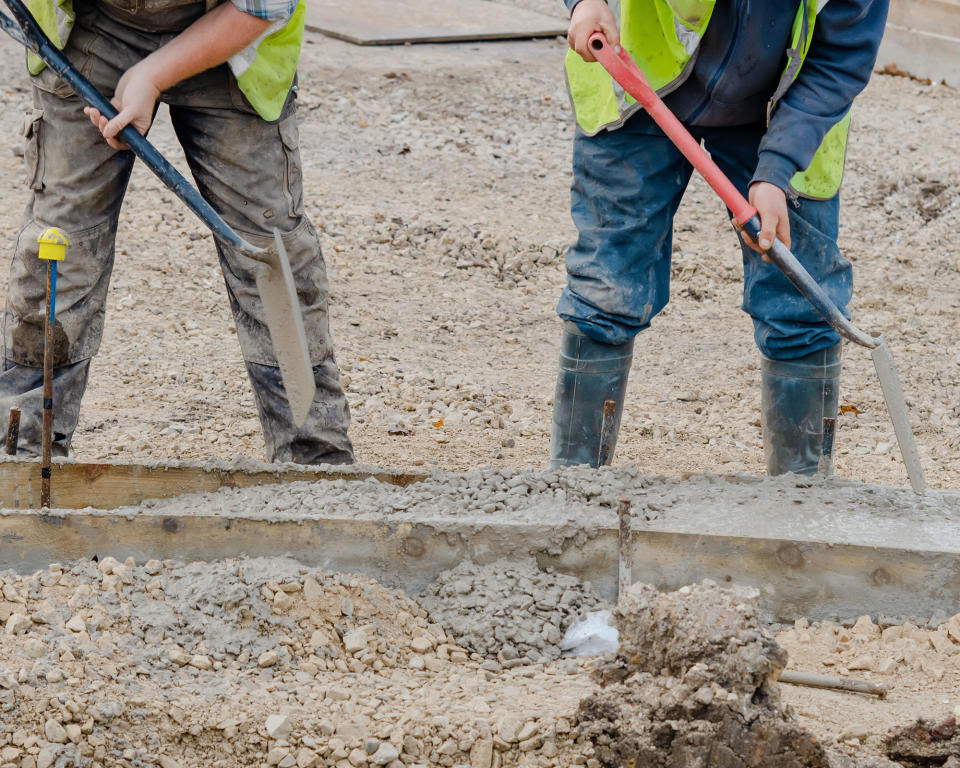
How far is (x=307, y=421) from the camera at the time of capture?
3625 millimetres

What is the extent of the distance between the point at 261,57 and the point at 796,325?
5.24 feet

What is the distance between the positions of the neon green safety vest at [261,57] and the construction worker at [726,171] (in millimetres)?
761

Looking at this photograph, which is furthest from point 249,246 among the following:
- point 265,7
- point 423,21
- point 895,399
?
point 423,21

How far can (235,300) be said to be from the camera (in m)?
3.55

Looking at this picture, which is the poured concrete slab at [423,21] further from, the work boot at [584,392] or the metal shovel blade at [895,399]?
the metal shovel blade at [895,399]

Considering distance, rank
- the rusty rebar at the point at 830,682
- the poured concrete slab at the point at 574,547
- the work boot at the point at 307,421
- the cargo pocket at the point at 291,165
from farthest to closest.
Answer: the work boot at the point at 307,421
the cargo pocket at the point at 291,165
the poured concrete slab at the point at 574,547
the rusty rebar at the point at 830,682

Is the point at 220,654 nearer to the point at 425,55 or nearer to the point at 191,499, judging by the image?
the point at 191,499

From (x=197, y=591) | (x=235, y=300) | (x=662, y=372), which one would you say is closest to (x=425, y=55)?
(x=662, y=372)

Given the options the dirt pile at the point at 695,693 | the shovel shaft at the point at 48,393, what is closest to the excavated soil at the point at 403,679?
the dirt pile at the point at 695,693

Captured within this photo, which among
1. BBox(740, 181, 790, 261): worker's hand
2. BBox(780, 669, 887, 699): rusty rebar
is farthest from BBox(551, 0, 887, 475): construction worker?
BBox(780, 669, 887, 699): rusty rebar

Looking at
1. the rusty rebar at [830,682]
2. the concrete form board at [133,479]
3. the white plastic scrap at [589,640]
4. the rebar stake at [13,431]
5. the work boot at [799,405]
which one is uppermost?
the work boot at [799,405]

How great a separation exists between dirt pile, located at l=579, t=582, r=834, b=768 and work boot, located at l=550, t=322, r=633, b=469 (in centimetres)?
107

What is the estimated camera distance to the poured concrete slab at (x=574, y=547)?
285cm

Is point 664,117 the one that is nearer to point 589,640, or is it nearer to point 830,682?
point 589,640
